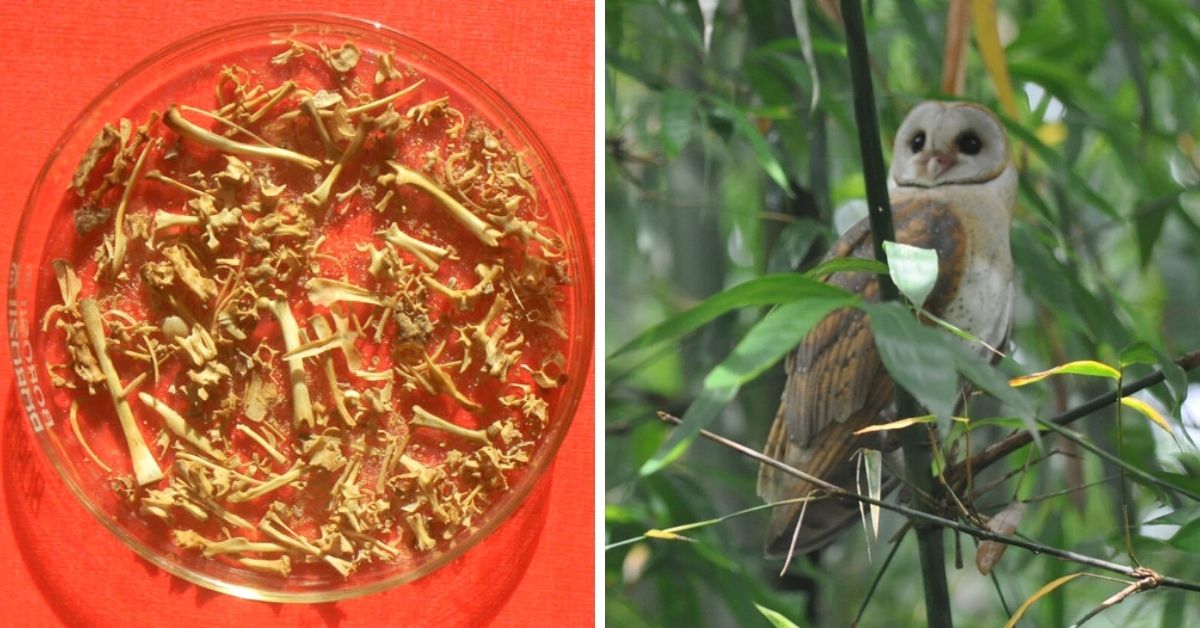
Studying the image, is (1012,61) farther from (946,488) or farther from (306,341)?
(306,341)

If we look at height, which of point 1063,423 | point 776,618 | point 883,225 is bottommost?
point 776,618

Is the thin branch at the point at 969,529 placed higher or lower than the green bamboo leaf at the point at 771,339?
lower

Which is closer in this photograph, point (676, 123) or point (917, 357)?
point (917, 357)

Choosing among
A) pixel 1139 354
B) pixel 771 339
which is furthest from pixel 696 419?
pixel 1139 354

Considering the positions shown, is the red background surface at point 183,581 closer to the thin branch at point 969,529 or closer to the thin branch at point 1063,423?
the thin branch at point 969,529

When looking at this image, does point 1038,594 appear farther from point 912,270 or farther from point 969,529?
point 912,270

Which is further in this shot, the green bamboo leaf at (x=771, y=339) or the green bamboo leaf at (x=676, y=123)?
the green bamboo leaf at (x=676, y=123)

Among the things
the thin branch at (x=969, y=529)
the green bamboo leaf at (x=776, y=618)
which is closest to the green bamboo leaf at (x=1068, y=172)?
the thin branch at (x=969, y=529)
